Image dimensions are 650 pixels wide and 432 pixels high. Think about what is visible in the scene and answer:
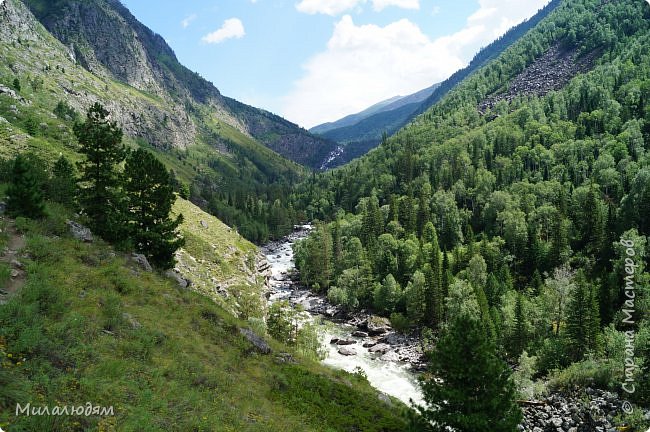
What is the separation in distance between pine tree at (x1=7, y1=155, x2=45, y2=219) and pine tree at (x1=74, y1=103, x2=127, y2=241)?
4.36 metres

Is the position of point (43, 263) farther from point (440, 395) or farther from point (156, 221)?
point (440, 395)

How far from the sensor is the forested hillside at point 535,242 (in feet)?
214

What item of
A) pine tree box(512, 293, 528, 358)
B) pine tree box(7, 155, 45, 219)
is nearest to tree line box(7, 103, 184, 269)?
pine tree box(7, 155, 45, 219)

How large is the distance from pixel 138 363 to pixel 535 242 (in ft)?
336

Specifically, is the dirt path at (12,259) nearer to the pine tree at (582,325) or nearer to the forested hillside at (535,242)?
the forested hillside at (535,242)

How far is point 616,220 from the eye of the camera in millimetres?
91250

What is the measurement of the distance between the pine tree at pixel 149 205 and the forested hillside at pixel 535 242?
57.4 m

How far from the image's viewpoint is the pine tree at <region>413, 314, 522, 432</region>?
20.7 metres

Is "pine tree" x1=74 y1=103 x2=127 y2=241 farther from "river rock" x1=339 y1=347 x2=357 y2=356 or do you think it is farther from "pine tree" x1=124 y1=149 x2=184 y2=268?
"river rock" x1=339 y1=347 x2=357 y2=356

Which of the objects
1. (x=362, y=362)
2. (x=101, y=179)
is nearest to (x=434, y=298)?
(x=362, y=362)

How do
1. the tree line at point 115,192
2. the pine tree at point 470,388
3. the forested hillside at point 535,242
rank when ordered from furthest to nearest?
1. the forested hillside at point 535,242
2. the tree line at point 115,192
3. the pine tree at point 470,388

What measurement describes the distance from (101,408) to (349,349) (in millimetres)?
66563

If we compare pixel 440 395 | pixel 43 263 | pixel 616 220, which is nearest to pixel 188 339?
pixel 43 263

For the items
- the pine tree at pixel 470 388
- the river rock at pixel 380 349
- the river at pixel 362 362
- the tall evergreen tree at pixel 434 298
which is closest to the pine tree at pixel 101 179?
the pine tree at pixel 470 388
